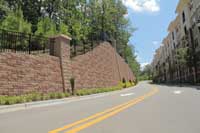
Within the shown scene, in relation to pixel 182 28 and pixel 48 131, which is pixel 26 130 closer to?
pixel 48 131

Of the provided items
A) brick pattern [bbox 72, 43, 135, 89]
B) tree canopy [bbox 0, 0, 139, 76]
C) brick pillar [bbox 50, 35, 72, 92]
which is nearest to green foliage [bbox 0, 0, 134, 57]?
tree canopy [bbox 0, 0, 139, 76]

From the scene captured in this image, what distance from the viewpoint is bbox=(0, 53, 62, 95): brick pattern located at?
1365 centimetres

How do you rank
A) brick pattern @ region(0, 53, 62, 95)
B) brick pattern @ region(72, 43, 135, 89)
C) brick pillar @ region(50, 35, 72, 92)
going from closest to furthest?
1. brick pattern @ region(0, 53, 62, 95)
2. brick pillar @ region(50, 35, 72, 92)
3. brick pattern @ region(72, 43, 135, 89)

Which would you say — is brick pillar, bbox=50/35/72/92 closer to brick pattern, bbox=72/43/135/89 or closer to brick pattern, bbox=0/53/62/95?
brick pattern, bbox=0/53/62/95

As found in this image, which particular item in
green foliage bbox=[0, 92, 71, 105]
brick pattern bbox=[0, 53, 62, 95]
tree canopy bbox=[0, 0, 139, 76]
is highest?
tree canopy bbox=[0, 0, 139, 76]

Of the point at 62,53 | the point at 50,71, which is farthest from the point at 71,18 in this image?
the point at 50,71

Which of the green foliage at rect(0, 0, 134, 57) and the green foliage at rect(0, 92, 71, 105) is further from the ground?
the green foliage at rect(0, 0, 134, 57)

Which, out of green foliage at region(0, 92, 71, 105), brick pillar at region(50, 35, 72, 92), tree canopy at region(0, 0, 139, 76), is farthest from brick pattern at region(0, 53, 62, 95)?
tree canopy at region(0, 0, 139, 76)

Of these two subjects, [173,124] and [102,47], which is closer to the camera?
[173,124]

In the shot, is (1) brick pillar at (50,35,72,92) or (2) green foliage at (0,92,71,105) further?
(1) brick pillar at (50,35,72,92)

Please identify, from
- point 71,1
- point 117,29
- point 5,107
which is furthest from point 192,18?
point 5,107

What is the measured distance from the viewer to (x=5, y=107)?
429 inches

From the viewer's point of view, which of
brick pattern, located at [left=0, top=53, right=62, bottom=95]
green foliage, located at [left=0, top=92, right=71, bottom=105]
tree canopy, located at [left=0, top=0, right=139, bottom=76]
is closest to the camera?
green foliage, located at [left=0, top=92, right=71, bottom=105]

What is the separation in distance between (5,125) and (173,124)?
15.4ft
